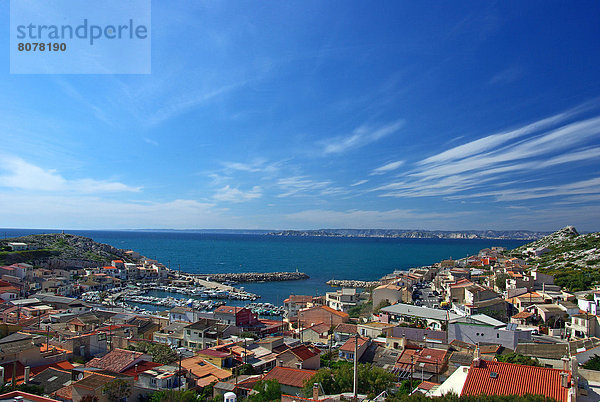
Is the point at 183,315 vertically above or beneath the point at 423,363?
beneath

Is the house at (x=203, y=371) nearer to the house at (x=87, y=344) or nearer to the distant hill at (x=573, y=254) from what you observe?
the house at (x=87, y=344)

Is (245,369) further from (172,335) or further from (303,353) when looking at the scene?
(172,335)

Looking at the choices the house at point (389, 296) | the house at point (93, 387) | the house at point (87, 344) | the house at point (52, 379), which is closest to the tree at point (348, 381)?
the house at point (93, 387)

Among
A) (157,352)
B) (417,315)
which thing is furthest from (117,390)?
(417,315)

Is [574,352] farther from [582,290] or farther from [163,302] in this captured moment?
[163,302]

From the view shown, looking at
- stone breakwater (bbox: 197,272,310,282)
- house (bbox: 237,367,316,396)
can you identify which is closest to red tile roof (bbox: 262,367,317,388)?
house (bbox: 237,367,316,396)

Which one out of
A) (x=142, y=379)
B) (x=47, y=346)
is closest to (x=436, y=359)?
(x=142, y=379)

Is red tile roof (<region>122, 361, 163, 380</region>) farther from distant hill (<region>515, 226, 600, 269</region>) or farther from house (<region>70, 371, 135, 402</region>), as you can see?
distant hill (<region>515, 226, 600, 269</region>)
